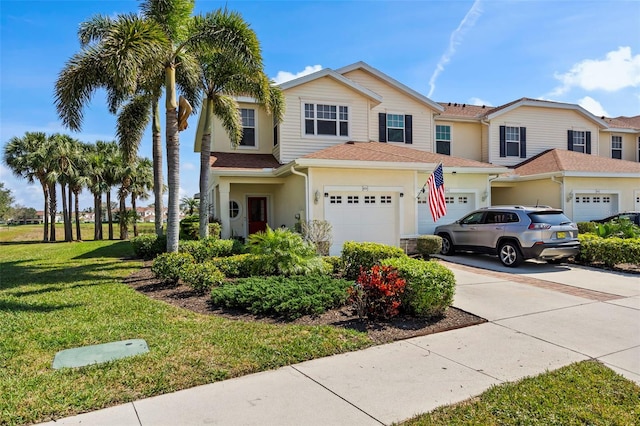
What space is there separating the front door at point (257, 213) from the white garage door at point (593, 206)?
45.4ft

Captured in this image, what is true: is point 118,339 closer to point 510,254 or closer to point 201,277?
point 201,277

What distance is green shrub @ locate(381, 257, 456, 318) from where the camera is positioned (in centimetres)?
625

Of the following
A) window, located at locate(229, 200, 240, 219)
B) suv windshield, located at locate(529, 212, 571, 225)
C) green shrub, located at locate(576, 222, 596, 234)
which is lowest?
green shrub, located at locate(576, 222, 596, 234)

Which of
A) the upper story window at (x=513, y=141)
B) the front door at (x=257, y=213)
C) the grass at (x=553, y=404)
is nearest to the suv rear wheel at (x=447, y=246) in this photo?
the front door at (x=257, y=213)

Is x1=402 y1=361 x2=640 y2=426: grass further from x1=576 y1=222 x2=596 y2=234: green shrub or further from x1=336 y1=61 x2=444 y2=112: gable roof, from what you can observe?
x1=336 y1=61 x2=444 y2=112: gable roof

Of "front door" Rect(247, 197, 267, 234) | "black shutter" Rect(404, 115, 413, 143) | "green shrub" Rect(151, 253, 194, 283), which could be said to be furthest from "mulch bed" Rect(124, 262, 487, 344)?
"black shutter" Rect(404, 115, 413, 143)

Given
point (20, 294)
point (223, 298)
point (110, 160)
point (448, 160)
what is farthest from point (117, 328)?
point (110, 160)

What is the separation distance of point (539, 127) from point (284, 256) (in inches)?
706

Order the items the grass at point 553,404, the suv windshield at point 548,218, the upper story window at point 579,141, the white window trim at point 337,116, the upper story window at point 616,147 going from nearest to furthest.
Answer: the grass at point 553,404
the suv windshield at point 548,218
the white window trim at point 337,116
the upper story window at point 579,141
the upper story window at point 616,147

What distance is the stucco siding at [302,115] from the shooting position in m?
15.7

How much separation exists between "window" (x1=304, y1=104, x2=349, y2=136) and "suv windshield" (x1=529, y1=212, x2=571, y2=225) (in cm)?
815

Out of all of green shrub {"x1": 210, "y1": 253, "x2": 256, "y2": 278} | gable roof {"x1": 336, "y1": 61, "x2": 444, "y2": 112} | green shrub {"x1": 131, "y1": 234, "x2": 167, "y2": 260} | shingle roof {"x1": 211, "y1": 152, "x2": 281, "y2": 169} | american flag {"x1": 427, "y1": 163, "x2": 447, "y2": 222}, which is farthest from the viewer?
gable roof {"x1": 336, "y1": 61, "x2": 444, "y2": 112}

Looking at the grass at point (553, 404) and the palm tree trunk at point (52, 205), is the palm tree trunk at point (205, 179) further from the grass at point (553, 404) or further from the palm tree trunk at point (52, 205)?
the palm tree trunk at point (52, 205)

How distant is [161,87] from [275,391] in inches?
523
